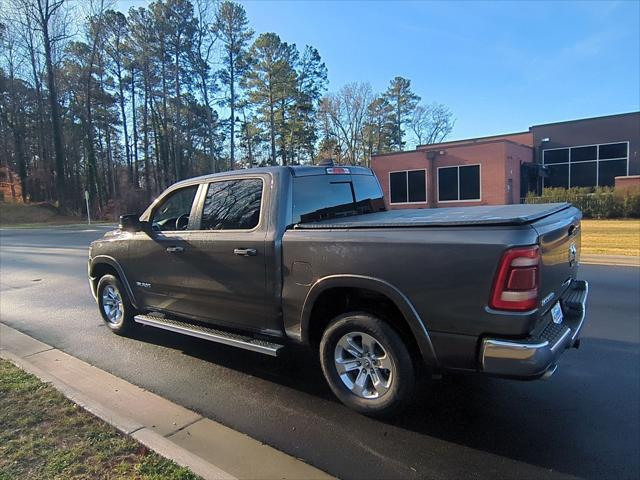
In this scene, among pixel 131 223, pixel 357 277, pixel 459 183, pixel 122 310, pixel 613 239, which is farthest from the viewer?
pixel 459 183

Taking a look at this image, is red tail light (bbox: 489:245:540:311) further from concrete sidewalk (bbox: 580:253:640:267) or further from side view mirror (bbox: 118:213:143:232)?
concrete sidewalk (bbox: 580:253:640:267)

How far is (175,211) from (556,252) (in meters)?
3.85

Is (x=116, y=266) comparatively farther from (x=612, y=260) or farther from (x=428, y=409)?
(x=612, y=260)

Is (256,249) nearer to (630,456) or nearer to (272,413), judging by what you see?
(272,413)

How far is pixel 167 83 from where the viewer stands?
4753 cm

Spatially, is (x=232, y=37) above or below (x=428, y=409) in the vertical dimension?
above

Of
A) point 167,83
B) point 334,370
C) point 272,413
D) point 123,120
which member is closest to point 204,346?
point 272,413

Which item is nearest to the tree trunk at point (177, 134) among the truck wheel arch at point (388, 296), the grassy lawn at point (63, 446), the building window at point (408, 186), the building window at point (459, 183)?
the building window at point (408, 186)

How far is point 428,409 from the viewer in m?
3.59

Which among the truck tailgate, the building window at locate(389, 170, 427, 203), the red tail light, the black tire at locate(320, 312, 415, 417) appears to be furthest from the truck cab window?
the building window at locate(389, 170, 427, 203)

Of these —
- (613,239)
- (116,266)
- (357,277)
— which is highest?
(357,277)

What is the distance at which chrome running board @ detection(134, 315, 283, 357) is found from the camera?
3.78 m

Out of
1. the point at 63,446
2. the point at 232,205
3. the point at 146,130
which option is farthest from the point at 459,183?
the point at 146,130

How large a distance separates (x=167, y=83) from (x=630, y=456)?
51.6m
